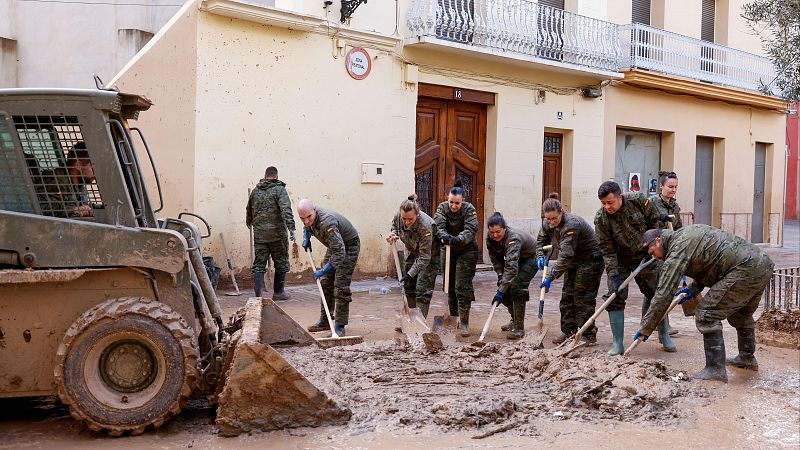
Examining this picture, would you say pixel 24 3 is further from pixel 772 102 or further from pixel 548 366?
pixel 772 102

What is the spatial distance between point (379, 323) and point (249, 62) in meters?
4.57

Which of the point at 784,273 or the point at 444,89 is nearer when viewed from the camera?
the point at 784,273

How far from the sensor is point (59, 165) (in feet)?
17.0

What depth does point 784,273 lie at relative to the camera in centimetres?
856

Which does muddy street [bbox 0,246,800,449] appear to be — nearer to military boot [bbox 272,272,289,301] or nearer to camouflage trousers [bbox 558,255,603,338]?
camouflage trousers [bbox 558,255,603,338]

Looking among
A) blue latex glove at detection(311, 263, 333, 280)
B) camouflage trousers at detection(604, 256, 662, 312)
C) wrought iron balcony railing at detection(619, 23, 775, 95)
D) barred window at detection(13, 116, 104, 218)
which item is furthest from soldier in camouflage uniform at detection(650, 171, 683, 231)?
wrought iron balcony railing at detection(619, 23, 775, 95)

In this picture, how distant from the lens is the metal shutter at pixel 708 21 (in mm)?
19656

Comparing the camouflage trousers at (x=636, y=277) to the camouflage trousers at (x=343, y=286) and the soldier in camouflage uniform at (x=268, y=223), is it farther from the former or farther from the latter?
the soldier in camouflage uniform at (x=268, y=223)

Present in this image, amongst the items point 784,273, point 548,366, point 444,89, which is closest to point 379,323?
point 548,366

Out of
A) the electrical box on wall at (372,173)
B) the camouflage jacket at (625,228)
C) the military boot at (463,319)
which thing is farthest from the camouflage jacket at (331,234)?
the electrical box on wall at (372,173)

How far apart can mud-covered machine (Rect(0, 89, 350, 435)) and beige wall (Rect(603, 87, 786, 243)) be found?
13286 mm

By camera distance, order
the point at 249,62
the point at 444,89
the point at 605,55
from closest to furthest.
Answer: the point at 249,62, the point at 444,89, the point at 605,55

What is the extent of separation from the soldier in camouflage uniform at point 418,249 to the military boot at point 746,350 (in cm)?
297

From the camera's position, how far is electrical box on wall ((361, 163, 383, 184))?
13211 millimetres
